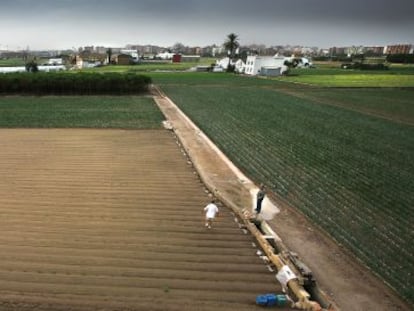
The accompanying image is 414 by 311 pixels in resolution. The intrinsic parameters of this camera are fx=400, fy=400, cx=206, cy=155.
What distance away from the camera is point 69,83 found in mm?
49188

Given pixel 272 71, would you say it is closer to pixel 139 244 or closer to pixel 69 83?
pixel 69 83

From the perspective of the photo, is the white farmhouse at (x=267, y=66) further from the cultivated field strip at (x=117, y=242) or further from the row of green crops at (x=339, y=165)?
the cultivated field strip at (x=117, y=242)

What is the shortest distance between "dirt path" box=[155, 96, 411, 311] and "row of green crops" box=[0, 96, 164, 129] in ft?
46.0

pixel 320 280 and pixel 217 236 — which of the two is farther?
pixel 217 236

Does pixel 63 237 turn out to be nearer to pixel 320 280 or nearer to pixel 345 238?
pixel 320 280

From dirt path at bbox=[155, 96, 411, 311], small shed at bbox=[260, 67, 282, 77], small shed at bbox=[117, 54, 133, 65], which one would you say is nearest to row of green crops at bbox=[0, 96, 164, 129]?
dirt path at bbox=[155, 96, 411, 311]

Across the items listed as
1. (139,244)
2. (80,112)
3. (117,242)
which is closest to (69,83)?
(80,112)

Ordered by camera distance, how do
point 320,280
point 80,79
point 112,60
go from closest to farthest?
point 320,280 → point 80,79 → point 112,60

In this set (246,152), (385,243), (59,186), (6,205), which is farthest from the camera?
(246,152)

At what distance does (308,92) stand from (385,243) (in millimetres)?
48164

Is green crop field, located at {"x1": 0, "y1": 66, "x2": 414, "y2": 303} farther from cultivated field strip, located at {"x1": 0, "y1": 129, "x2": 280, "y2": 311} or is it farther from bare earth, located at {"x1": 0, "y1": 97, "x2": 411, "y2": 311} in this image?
cultivated field strip, located at {"x1": 0, "y1": 129, "x2": 280, "y2": 311}

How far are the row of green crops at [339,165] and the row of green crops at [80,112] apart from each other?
455cm

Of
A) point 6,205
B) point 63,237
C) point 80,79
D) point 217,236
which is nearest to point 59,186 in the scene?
point 6,205

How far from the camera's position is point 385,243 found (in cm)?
1211
